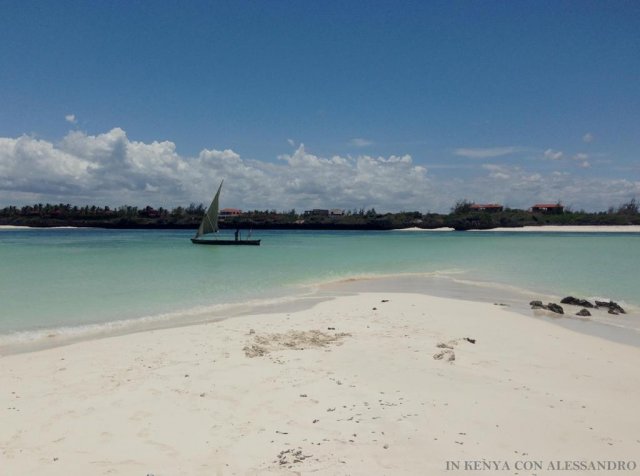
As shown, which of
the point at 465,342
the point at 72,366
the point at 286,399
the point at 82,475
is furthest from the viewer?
the point at 465,342

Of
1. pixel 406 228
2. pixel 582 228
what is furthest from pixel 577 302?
pixel 406 228

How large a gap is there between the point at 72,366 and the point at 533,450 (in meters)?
6.51

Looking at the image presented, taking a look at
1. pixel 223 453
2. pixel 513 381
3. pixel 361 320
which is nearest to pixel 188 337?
pixel 361 320

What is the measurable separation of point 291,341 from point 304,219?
135m

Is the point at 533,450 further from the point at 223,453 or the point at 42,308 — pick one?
the point at 42,308

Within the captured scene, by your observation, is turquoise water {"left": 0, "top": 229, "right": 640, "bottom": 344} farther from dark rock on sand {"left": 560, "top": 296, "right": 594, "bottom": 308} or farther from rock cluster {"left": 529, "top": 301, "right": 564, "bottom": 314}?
rock cluster {"left": 529, "top": 301, "right": 564, "bottom": 314}

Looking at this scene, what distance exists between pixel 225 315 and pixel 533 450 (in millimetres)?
8688

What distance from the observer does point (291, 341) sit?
8.45m

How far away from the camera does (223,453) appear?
14.1ft

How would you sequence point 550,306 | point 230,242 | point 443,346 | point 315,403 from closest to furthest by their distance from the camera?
point 315,403 < point 443,346 < point 550,306 < point 230,242

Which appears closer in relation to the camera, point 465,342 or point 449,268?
point 465,342

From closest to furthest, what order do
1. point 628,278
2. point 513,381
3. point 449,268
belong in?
1. point 513,381
2. point 628,278
3. point 449,268

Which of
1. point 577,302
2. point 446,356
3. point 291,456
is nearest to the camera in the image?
point 291,456

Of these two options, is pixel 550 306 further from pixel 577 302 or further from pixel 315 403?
pixel 315 403
